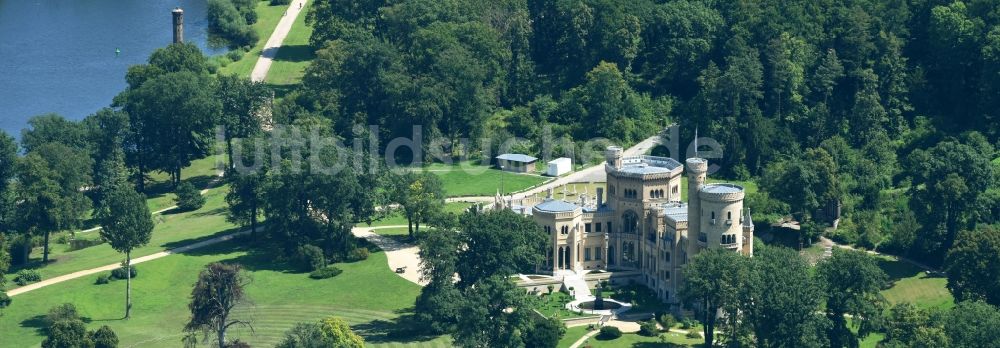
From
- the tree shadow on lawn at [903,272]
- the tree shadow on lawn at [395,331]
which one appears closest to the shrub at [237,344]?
the tree shadow on lawn at [395,331]

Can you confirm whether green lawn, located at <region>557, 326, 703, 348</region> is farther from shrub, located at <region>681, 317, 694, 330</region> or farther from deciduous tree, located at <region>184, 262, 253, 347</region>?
deciduous tree, located at <region>184, 262, 253, 347</region>

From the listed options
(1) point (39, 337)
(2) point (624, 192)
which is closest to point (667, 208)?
(2) point (624, 192)

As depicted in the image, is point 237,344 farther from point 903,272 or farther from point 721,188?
point 903,272

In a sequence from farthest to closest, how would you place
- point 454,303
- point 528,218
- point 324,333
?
1. point 528,218
2. point 454,303
3. point 324,333

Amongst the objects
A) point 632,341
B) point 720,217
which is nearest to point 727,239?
point 720,217

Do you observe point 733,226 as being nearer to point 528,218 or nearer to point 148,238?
point 528,218
